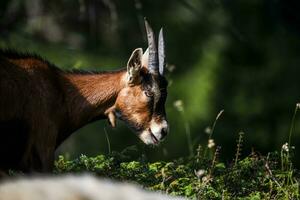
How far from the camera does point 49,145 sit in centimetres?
1009

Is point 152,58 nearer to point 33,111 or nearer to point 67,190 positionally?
point 33,111

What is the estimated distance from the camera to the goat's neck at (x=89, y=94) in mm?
10766

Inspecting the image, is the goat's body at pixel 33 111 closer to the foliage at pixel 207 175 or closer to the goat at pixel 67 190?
the foliage at pixel 207 175

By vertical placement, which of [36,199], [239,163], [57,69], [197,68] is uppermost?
[197,68]

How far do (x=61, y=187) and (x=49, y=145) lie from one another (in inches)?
198

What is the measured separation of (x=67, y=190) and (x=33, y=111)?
4.91 meters

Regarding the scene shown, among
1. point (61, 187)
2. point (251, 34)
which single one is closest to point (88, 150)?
point (251, 34)

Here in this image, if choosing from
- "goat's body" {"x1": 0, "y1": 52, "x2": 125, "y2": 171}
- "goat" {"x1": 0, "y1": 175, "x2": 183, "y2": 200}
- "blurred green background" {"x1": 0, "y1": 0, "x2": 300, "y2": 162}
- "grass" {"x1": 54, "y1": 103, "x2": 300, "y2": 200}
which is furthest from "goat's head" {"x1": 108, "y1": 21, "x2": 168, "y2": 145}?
"blurred green background" {"x1": 0, "y1": 0, "x2": 300, "y2": 162}

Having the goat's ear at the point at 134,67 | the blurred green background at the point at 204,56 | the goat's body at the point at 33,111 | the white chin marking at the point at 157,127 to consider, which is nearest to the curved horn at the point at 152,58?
the goat's ear at the point at 134,67

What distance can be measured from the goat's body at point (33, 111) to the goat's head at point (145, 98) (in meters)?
0.48

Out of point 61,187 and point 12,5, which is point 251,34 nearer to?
point 12,5

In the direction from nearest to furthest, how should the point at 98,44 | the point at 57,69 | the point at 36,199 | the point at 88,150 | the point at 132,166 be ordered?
the point at 36,199 → the point at 132,166 → the point at 57,69 → the point at 88,150 → the point at 98,44

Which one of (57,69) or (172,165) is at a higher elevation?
(57,69)

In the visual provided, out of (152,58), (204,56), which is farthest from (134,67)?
(204,56)
